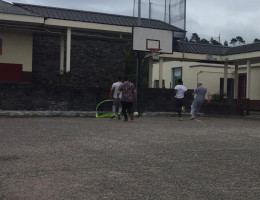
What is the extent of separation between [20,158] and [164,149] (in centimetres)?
281

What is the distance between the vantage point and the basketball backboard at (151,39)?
17516 millimetres

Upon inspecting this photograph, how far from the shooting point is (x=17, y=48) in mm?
20250

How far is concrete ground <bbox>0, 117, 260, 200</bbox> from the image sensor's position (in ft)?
A: 14.9

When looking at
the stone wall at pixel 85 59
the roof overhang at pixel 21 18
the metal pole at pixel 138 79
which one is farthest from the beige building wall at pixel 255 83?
the roof overhang at pixel 21 18

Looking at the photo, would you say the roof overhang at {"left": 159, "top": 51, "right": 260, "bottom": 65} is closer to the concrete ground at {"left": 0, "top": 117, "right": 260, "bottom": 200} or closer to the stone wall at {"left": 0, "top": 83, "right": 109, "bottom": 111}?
the stone wall at {"left": 0, "top": 83, "right": 109, "bottom": 111}

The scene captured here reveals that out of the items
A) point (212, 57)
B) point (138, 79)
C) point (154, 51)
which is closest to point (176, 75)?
point (212, 57)

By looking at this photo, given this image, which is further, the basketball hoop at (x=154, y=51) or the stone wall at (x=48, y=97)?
the basketball hoop at (x=154, y=51)

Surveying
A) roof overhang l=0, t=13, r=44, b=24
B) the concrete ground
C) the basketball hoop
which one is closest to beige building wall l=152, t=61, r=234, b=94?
the basketball hoop

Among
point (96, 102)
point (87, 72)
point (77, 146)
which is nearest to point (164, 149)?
point (77, 146)

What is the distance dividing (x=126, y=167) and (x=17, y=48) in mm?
15964

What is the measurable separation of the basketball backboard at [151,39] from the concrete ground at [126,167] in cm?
880

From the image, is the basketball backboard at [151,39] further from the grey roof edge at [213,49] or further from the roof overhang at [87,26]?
the grey roof edge at [213,49]

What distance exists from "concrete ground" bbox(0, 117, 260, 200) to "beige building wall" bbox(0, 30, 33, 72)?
37.6 feet

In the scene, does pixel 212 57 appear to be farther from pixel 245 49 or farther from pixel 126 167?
pixel 126 167
